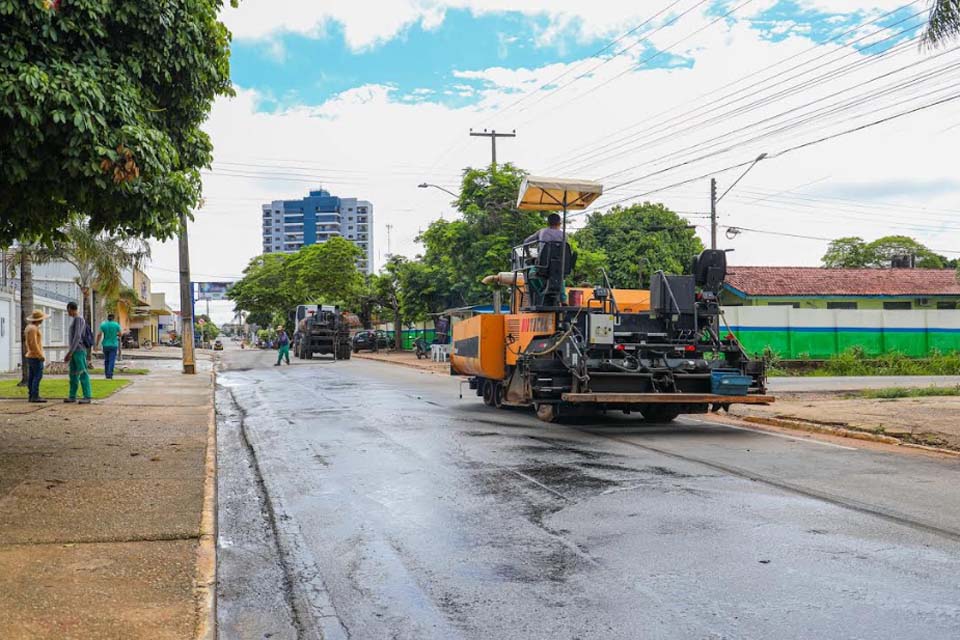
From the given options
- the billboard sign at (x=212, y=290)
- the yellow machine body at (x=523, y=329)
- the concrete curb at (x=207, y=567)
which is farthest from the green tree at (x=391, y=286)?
the billboard sign at (x=212, y=290)

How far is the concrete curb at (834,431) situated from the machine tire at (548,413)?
3268 millimetres

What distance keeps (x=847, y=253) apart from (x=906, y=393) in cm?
5658

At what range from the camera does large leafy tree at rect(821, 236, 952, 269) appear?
69.2 meters

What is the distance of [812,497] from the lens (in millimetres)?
7438

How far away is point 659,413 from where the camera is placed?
1337 cm

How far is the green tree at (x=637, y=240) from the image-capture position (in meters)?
48.2

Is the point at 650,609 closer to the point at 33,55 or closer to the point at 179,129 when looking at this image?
the point at 33,55

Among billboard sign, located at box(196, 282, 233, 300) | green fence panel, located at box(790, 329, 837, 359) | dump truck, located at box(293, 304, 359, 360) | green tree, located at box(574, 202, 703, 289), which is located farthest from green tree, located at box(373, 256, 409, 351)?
billboard sign, located at box(196, 282, 233, 300)

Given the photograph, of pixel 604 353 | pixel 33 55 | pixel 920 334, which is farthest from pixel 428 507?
pixel 920 334

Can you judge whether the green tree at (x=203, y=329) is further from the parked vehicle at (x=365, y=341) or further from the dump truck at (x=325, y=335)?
the dump truck at (x=325, y=335)

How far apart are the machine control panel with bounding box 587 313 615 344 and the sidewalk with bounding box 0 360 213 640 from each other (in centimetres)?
539

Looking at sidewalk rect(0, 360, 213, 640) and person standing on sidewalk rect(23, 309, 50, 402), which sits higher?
person standing on sidewalk rect(23, 309, 50, 402)

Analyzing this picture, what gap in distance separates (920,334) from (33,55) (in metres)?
32.6

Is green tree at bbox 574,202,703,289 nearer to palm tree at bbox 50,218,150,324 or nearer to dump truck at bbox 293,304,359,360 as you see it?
dump truck at bbox 293,304,359,360
